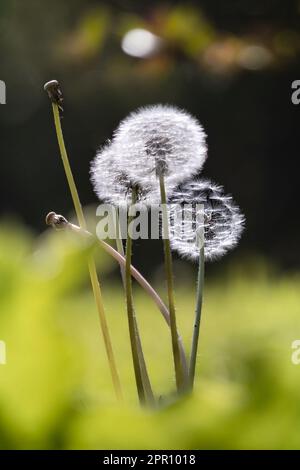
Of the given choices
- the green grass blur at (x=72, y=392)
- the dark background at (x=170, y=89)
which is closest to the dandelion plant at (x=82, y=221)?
the green grass blur at (x=72, y=392)

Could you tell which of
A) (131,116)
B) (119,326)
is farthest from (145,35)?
(131,116)

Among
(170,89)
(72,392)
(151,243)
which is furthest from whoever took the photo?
(170,89)

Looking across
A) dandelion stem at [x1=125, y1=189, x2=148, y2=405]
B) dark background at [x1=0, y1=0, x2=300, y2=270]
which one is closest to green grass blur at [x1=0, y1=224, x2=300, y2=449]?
dandelion stem at [x1=125, y1=189, x2=148, y2=405]

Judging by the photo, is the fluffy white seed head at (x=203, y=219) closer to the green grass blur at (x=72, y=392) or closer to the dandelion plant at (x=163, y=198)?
the dandelion plant at (x=163, y=198)

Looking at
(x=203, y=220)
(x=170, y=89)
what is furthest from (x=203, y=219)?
(x=170, y=89)

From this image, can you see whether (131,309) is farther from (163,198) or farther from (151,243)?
(151,243)

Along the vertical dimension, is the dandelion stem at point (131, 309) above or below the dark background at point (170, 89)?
below
